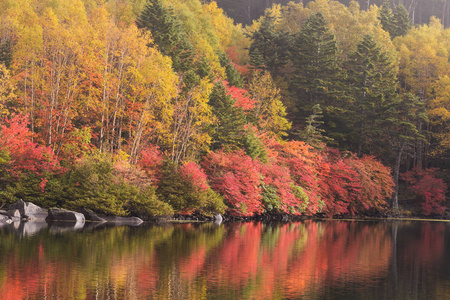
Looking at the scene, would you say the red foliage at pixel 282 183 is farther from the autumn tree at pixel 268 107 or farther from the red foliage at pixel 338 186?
the autumn tree at pixel 268 107

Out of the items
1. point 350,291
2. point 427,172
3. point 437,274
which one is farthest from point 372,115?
point 350,291

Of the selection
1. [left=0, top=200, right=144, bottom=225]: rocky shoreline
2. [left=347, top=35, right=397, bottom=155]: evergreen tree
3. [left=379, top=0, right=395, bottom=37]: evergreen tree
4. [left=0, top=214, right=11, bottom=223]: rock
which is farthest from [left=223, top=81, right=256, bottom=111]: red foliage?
[left=379, top=0, right=395, bottom=37]: evergreen tree

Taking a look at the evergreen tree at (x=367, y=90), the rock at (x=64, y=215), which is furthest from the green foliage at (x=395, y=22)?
the rock at (x=64, y=215)

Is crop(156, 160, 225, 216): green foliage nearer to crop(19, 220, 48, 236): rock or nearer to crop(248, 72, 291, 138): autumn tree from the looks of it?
crop(19, 220, 48, 236): rock

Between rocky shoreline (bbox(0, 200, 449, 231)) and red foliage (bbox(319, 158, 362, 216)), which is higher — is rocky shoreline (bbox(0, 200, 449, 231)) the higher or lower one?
the lower one

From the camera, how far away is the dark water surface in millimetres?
11953

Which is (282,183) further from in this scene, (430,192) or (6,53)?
(6,53)

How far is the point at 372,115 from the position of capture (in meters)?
55.7

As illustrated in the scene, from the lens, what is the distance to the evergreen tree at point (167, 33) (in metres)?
47.6

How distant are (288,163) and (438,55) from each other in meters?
30.6

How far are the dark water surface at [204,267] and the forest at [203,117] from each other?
7.24 meters

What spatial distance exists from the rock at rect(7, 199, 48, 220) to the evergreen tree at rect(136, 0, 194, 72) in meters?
19.6

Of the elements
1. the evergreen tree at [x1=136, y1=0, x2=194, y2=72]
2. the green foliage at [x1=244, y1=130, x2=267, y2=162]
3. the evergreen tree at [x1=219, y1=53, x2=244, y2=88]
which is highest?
the evergreen tree at [x1=136, y1=0, x2=194, y2=72]

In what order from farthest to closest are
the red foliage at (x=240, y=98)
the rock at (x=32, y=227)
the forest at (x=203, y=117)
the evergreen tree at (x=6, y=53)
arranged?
the red foliage at (x=240, y=98)
the evergreen tree at (x=6, y=53)
the forest at (x=203, y=117)
the rock at (x=32, y=227)
